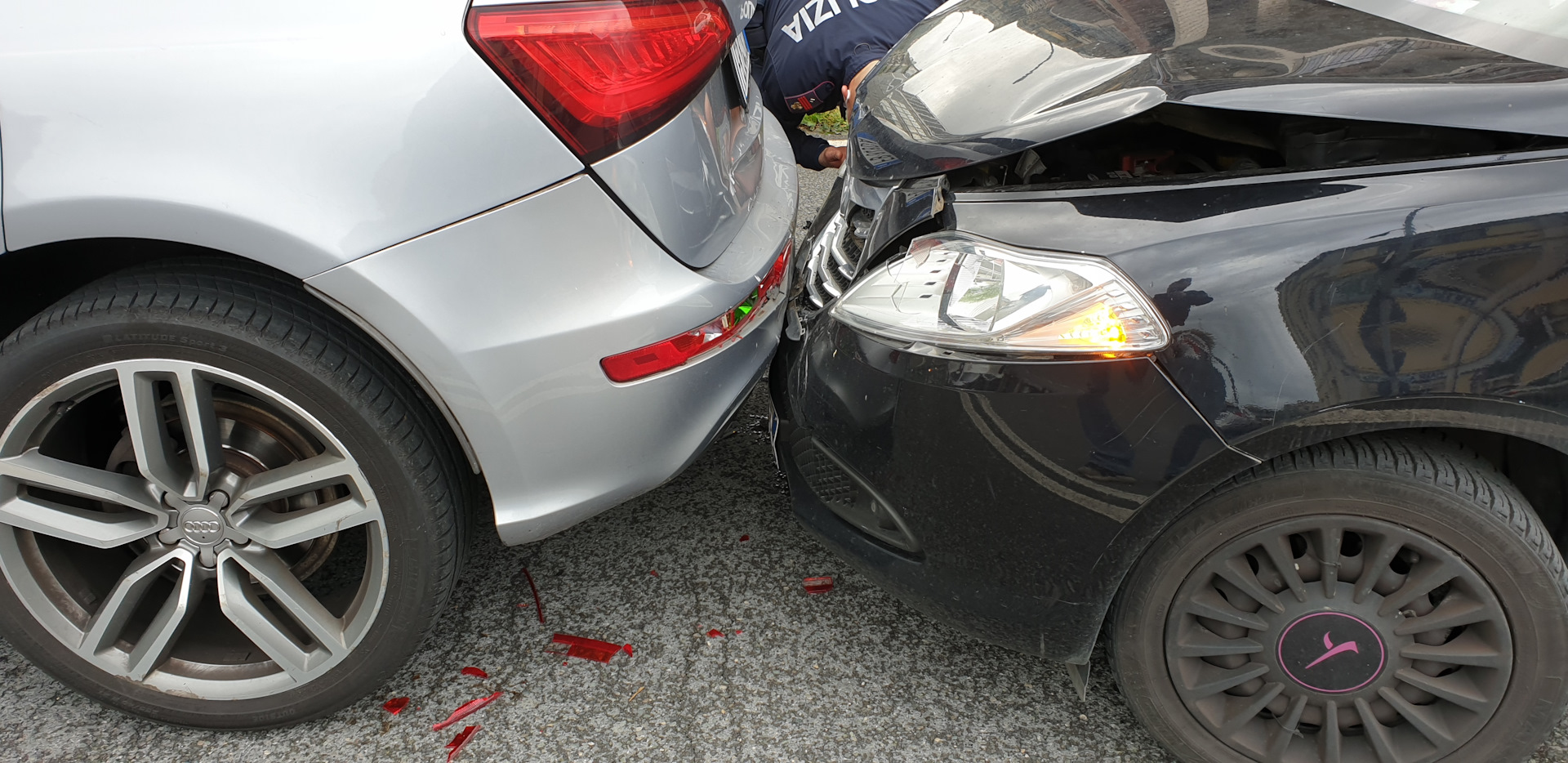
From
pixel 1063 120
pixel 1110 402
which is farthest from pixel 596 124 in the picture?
pixel 1110 402

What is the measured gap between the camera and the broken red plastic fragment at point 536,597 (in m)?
2.25

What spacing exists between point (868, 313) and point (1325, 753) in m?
1.04

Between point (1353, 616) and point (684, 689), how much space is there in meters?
1.22

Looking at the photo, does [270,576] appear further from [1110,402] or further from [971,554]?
[1110,402]

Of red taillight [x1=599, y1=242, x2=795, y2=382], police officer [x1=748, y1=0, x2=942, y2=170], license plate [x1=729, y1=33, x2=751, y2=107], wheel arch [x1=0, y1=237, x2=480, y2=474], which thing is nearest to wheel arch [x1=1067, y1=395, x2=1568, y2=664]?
red taillight [x1=599, y1=242, x2=795, y2=382]

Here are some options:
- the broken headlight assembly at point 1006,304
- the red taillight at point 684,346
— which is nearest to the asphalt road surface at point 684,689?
the red taillight at point 684,346

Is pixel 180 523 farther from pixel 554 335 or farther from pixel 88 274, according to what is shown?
pixel 554 335

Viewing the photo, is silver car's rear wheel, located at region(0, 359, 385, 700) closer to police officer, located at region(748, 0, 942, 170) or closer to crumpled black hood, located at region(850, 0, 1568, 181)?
crumpled black hood, located at region(850, 0, 1568, 181)

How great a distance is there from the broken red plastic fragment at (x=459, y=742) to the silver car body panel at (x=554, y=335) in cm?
46

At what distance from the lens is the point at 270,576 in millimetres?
1844

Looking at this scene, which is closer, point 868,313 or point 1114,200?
point 1114,200

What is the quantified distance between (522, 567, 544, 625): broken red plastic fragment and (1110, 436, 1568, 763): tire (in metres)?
1.23

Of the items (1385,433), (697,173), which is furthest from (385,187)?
(1385,433)

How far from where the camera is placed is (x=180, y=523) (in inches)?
72.0
